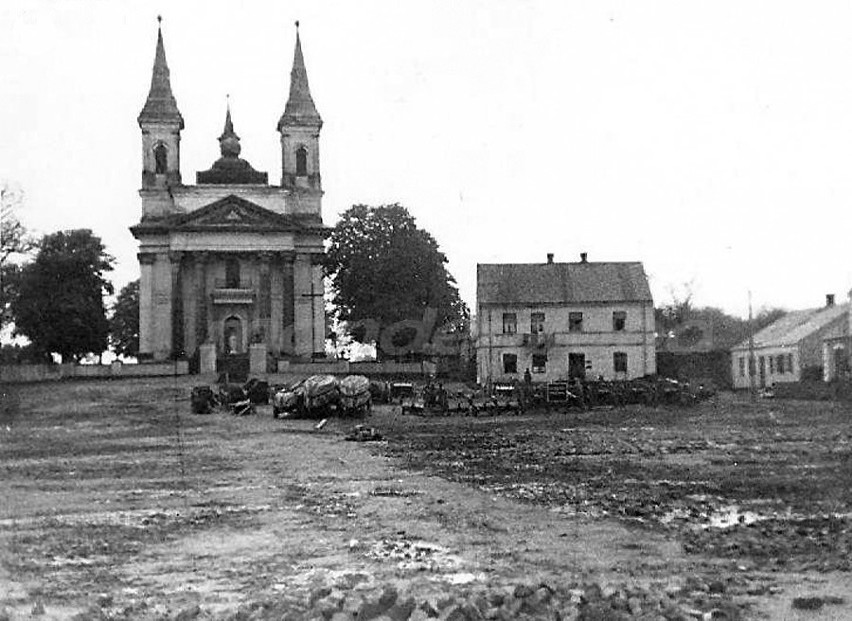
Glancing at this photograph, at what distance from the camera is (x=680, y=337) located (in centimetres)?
8294

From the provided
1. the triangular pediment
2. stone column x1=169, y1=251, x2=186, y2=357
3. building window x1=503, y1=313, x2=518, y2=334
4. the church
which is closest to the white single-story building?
building window x1=503, y1=313, x2=518, y2=334

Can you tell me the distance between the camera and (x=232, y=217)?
68062 mm

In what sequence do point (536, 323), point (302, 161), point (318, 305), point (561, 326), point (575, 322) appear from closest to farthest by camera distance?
point (536, 323), point (561, 326), point (575, 322), point (318, 305), point (302, 161)

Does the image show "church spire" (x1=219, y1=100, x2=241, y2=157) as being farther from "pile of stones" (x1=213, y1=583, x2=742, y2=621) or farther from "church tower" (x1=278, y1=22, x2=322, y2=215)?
"pile of stones" (x1=213, y1=583, x2=742, y2=621)

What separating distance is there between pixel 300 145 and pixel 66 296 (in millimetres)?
20187

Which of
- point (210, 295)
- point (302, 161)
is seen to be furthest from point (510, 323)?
point (302, 161)

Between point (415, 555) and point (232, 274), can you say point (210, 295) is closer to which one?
point (232, 274)

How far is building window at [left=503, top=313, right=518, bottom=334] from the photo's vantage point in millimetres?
60688

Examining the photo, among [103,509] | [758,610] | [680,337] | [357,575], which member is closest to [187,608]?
[357,575]

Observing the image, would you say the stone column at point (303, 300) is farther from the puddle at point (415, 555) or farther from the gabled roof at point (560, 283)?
the puddle at point (415, 555)

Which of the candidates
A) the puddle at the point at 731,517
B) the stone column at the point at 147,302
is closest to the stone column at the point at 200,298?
the stone column at the point at 147,302

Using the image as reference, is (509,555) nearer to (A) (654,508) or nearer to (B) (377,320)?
(A) (654,508)

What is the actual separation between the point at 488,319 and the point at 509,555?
169 feet

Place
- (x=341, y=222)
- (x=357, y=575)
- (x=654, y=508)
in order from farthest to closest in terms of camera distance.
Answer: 1. (x=341, y=222)
2. (x=654, y=508)
3. (x=357, y=575)
